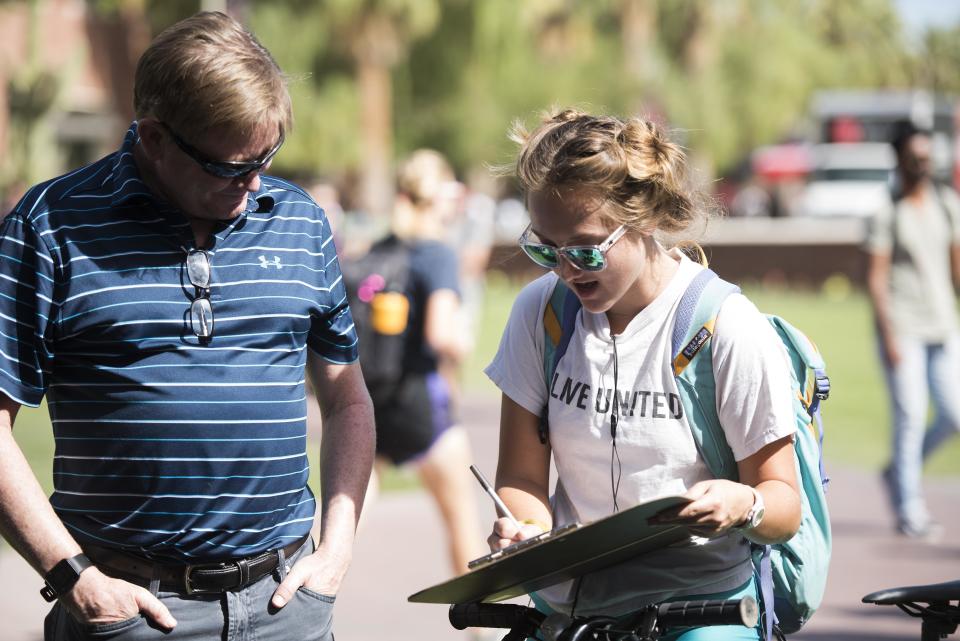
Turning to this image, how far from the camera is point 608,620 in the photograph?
8.46ft

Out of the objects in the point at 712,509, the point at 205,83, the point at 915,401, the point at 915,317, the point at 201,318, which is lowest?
the point at 915,401

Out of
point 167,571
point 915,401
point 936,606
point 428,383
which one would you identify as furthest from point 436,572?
point 167,571

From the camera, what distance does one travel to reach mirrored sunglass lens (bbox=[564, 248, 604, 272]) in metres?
2.67

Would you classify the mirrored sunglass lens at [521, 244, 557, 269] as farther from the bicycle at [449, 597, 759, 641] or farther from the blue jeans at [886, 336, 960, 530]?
the blue jeans at [886, 336, 960, 530]

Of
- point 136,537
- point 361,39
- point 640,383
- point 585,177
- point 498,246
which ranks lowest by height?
point 498,246

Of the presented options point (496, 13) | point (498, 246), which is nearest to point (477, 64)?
point (496, 13)

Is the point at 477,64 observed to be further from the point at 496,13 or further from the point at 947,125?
the point at 947,125

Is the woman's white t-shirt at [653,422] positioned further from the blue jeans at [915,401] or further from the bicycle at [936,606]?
the blue jeans at [915,401]

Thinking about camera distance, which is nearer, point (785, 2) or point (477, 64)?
point (477, 64)

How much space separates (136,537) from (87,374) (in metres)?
0.34

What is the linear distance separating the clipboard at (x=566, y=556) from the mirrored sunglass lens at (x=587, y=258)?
1.81ft

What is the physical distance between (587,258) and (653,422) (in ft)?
1.17

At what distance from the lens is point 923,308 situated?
766 cm

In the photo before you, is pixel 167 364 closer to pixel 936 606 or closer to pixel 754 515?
pixel 754 515
